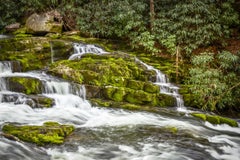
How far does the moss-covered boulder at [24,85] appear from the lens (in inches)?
Result: 364

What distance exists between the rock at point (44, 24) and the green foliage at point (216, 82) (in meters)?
9.42

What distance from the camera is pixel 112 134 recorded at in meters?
6.80

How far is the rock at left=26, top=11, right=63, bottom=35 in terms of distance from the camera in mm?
16656

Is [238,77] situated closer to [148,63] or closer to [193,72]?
[193,72]

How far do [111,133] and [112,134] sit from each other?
80 millimetres

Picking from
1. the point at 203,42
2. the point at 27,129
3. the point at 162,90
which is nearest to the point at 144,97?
the point at 162,90

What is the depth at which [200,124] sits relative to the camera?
8.20 m

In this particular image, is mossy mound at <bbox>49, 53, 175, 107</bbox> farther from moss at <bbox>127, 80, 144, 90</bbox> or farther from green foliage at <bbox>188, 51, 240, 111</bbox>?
green foliage at <bbox>188, 51, 240, 111</bbox>

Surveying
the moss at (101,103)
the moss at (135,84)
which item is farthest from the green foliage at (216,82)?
the moss at (101,103)

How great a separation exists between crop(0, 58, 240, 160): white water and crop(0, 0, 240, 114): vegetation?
→ 1679 mm

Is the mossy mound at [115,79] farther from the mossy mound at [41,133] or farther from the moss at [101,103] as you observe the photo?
the mossy mound at [41,133]

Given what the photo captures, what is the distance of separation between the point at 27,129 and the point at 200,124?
5102mm

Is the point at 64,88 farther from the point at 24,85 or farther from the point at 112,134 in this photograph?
the point at 112,134

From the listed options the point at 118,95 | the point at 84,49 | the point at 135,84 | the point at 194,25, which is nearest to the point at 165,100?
the point at 135,84
